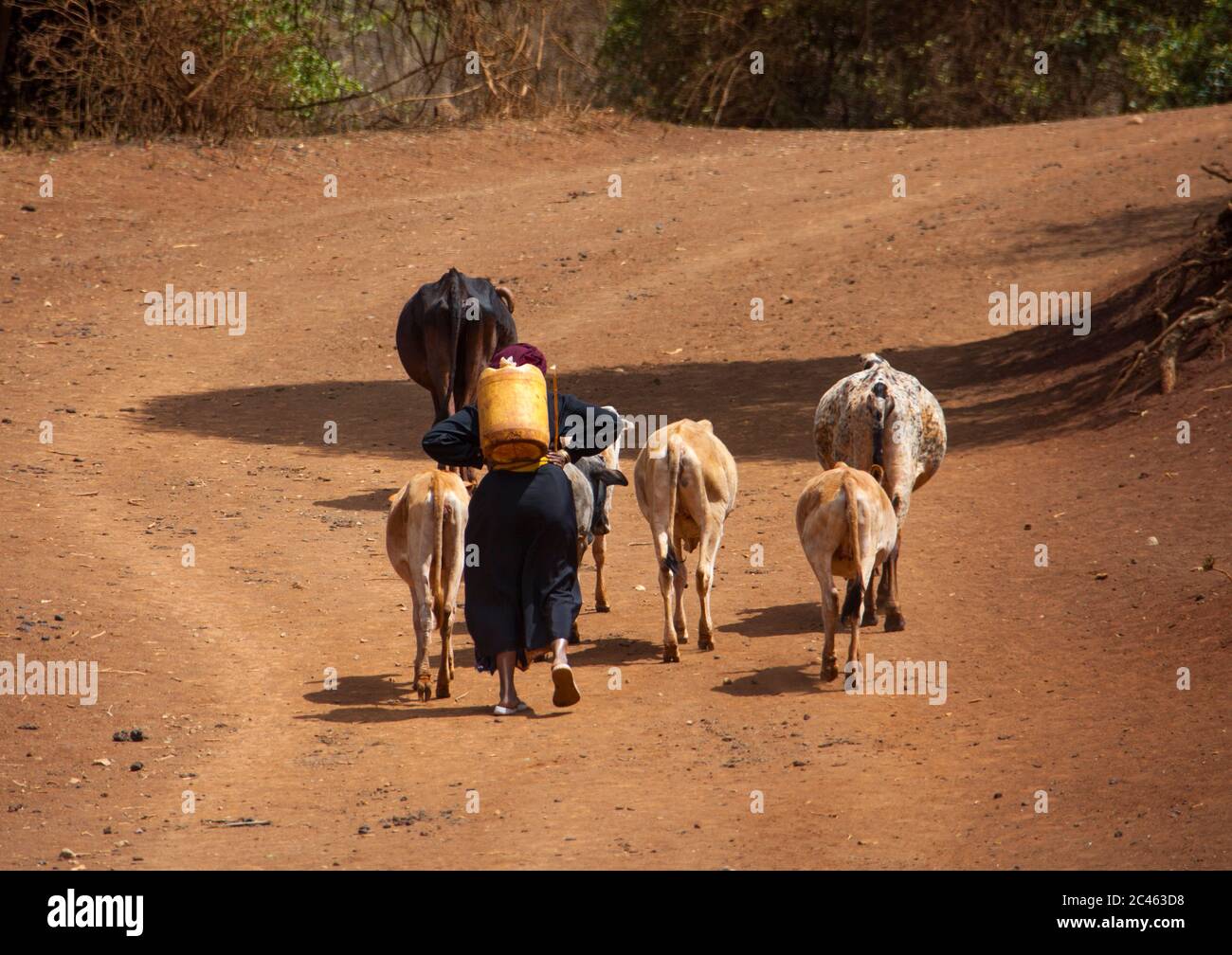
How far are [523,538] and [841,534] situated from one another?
1.68m

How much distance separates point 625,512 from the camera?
13.0m

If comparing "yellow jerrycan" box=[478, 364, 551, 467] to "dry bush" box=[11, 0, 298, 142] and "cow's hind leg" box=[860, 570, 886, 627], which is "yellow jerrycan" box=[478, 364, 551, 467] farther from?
"dry bush" box=[11, 0, 298, 142]

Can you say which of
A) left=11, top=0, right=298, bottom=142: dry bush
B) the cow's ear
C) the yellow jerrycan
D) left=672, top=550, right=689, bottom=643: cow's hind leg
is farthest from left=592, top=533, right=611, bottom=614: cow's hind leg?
left=11, top=0, right=298, bottom=142: dry bush

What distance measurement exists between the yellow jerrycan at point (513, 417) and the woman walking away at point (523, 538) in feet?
0.11

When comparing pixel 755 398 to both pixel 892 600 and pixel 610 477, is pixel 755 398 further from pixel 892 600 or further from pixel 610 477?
pixel 610 477

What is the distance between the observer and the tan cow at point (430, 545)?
337 inches

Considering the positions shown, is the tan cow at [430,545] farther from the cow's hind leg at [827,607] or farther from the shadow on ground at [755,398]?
the shadow on ground at [755,398]

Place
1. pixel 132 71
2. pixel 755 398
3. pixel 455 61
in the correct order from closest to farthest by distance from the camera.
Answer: pixel 755 398 → pixel 132 71 → pixel 455 61

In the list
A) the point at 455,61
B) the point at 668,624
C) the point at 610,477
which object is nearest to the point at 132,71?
the point at 455,61

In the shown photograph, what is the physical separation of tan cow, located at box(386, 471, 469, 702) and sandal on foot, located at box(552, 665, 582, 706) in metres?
0.64

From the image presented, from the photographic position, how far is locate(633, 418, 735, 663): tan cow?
Result: 938 cm

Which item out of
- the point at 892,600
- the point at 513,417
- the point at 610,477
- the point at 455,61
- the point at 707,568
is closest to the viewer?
the point at 513,417

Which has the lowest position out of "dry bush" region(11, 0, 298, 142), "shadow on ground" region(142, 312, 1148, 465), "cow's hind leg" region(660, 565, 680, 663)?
"cow's hind leg" region(660, 565, 680, 663)

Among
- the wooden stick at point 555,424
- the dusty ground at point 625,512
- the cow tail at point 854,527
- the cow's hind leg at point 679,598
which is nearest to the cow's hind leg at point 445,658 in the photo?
the dusty ground at point 625,512
